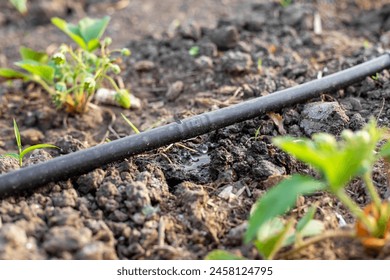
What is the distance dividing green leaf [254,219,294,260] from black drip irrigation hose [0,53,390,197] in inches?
24.8

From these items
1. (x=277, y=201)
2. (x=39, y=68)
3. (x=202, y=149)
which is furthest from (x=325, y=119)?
(x=39, y=68)

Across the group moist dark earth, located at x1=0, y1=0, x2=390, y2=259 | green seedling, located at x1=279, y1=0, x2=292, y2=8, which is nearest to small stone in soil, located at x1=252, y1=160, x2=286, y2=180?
moist dark earth, located at x1=0, y1=0, x2=390, y2=259

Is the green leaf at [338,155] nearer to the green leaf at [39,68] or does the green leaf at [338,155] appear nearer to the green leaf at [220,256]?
the green leaf at [220,256]

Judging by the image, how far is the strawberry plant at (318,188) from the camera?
136 centimetres

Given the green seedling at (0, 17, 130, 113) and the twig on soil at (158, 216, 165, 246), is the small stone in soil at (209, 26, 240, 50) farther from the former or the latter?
the twig on soil at (158, 216, 165, 246)

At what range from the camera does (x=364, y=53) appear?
2723mm

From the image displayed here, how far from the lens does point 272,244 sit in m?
1.48

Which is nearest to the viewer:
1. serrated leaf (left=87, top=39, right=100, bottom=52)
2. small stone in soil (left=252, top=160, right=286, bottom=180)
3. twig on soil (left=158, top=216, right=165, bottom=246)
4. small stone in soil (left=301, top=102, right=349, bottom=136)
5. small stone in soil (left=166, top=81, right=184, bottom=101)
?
twig on soil (left=158, top=216, right=165, bottom=246)

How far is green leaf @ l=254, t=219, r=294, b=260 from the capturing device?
1.46 m

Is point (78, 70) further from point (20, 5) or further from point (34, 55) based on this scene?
point (20, 5)

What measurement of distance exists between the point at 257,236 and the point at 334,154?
0.34 metres

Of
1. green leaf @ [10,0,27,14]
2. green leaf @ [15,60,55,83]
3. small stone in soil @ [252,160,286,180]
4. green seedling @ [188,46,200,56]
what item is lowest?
small stone in soil @ [252,160,286,180]
